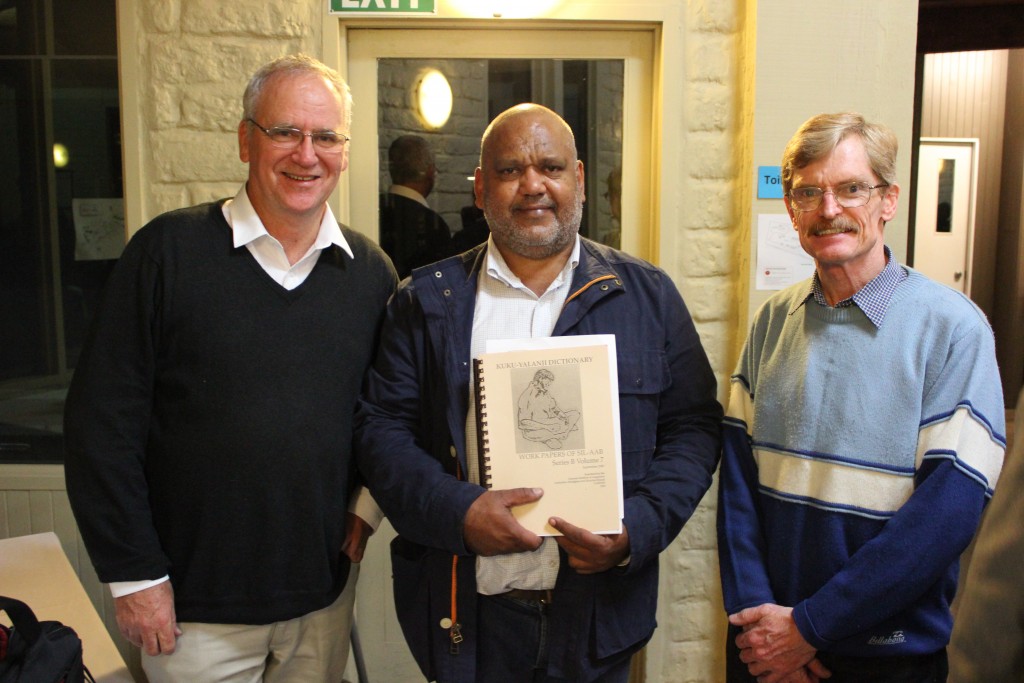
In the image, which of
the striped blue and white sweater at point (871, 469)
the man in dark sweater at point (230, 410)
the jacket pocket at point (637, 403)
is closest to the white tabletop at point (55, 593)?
the man in dark sweater at point (230, 410)

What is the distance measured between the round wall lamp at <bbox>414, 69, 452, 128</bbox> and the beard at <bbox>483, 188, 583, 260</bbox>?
Result: 4.26ft

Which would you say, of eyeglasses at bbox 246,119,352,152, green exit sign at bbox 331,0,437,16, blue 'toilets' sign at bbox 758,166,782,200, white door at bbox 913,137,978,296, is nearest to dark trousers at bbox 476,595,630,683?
eyeglasses at bbox 246,119,352,152

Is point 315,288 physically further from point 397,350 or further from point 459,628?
point 459,628

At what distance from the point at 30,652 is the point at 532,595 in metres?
1.02

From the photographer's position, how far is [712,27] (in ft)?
9.83

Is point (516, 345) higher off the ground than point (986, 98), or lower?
lower

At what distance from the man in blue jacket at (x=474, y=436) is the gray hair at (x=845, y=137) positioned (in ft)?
1.54

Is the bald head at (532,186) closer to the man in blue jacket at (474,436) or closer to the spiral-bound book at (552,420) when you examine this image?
the man in blue jacket at (474,436)

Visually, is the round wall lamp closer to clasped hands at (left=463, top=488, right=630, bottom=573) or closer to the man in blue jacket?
the man in blue jacket

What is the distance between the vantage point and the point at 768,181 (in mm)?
2900

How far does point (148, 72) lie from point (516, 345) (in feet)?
6.51

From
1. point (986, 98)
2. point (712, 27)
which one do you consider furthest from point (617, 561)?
point (986, 98)

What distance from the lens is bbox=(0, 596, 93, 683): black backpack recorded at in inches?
61.2

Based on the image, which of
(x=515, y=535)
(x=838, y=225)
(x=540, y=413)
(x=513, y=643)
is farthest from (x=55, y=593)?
(x=838, y=225)
